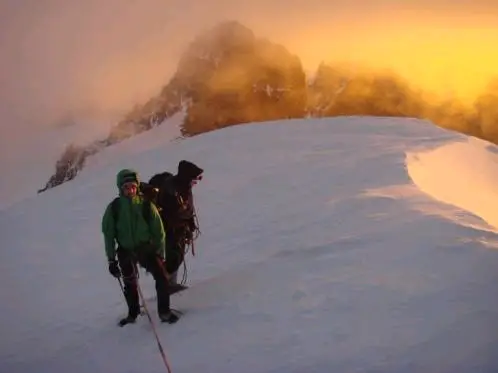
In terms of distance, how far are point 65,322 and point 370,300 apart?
3.95 m

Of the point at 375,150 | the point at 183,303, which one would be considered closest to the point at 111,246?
the point at 183,303

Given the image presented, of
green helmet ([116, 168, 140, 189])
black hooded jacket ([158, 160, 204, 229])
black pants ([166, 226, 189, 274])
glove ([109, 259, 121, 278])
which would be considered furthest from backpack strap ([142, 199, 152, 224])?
black pants ([166, 226, 189, 274])

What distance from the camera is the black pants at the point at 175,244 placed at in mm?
8133

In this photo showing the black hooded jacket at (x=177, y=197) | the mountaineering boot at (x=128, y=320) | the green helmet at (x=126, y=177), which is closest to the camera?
the green helmet at (x=126, y=177)

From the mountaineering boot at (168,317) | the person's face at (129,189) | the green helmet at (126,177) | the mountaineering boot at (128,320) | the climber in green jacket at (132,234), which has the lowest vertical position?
the mountaineering boot at (128,320)

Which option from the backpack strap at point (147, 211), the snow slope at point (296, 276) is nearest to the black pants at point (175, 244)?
the snow slope at point (296, 276)

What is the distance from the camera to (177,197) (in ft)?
26.5

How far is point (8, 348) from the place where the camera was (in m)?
8.10

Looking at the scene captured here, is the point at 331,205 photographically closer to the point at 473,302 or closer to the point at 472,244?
the point at 472,244

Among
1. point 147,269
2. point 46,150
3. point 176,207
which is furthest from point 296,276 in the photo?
point 46,150

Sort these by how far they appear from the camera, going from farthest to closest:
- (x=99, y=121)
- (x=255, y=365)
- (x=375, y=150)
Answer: (x=99, y=121)
(x=375, y=150)
(x=255, y=365)

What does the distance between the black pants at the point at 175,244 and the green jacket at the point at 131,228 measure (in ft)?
2.51

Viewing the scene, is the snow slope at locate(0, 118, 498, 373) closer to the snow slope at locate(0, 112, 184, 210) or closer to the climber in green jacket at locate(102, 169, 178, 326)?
the climber in green jacket at locate(102, 169, 178, 326)

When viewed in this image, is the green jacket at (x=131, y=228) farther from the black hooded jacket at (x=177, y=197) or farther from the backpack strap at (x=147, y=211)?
the black hooded jacket at (x=177, y=197)
